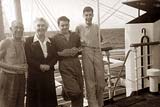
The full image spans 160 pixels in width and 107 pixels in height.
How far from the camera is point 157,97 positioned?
163 inches

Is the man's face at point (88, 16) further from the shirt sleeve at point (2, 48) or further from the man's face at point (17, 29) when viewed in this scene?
the shirt sleeve at point (2, 48)

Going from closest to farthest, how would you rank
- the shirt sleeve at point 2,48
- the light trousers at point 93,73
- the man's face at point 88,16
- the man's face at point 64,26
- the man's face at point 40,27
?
the shirt sleeve at point 2,48
the man's face at point 40,27
the man's face at point 64,26
the man's face at point 88,16
the light trousers at point 93,73

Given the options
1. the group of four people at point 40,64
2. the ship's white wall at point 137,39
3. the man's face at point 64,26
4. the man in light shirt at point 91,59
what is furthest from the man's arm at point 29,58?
the ship's white wall at point 137,39

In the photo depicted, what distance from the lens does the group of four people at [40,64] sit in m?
2.87

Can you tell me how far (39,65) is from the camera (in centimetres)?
294

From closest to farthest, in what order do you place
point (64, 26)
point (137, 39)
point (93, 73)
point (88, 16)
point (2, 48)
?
1. point (2, 48)
2. point (64, 26)
3. point (88, 16)
4. point (93, 73)
5. point (137, 39)

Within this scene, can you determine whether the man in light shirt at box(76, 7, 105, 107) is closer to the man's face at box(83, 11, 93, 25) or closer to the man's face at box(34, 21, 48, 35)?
the man's face at box(83, 11, 93, 25)

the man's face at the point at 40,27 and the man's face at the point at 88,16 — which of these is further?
the man's face at the point at 88,16

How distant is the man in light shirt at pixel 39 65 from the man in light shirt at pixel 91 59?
66cm

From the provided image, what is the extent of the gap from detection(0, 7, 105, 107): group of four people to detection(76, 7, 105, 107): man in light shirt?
0.10 ft

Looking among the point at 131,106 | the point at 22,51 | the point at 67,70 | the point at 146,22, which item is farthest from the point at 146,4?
the point at 22,51

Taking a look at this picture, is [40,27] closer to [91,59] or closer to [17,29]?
[17,29]

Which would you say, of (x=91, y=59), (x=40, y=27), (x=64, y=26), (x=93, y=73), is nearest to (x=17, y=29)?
(x=40, y=27)

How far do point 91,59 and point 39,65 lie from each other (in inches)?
34.0
